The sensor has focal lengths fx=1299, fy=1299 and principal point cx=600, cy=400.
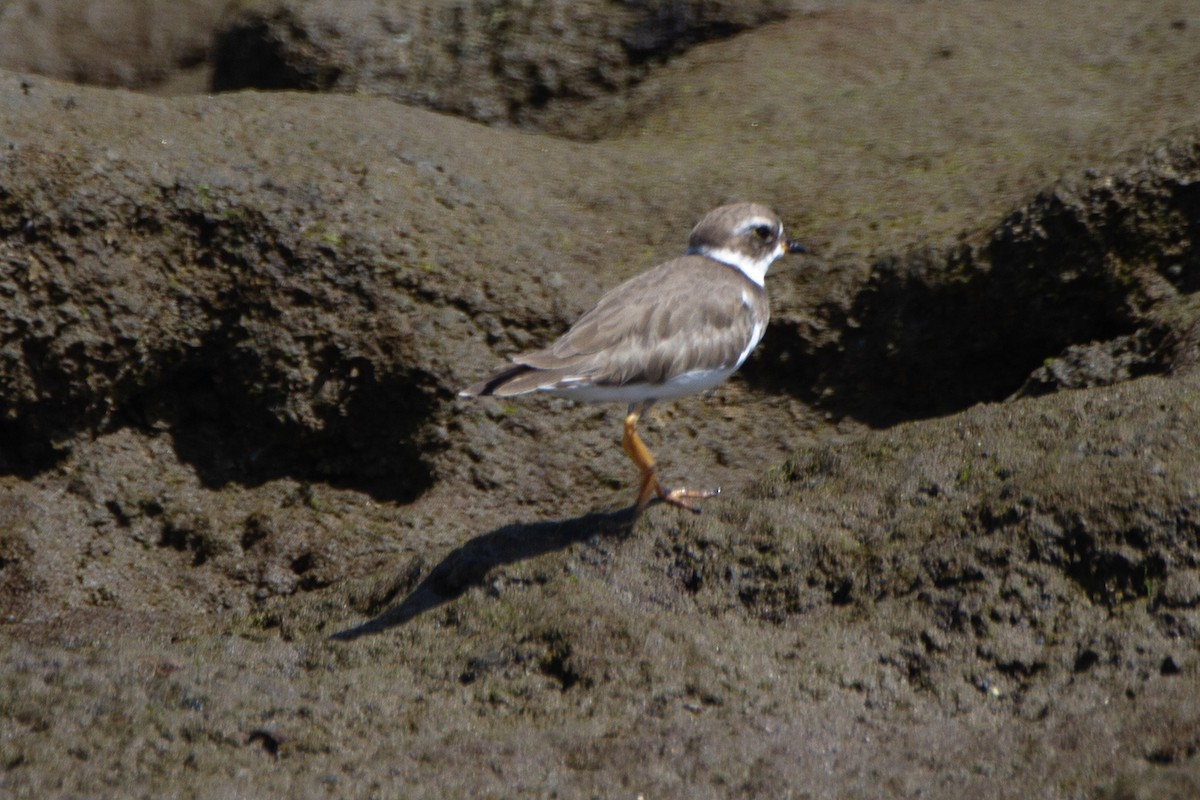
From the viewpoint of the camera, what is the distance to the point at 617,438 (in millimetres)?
7480

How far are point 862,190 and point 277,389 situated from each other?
12.6 ft

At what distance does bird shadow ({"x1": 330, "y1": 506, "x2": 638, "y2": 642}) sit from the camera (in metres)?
5.56

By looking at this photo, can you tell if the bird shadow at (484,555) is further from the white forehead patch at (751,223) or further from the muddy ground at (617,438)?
the white forehead patch at (751,223)

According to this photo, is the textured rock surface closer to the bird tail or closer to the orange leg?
the orange leg

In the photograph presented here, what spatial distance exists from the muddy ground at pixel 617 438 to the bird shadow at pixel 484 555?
0.03 meters

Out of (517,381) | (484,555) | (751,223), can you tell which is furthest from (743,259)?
(484,555)

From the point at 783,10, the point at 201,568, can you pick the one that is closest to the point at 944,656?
the point at 201,568

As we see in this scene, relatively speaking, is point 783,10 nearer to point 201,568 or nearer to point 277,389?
point 277,389

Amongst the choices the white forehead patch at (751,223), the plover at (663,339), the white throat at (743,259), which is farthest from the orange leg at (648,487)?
the white forehead patch at (751,223)

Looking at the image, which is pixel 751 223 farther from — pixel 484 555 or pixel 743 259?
pixel 484 555

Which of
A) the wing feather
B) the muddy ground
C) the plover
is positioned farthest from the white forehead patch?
the muddy ground

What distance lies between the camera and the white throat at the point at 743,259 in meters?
7.13

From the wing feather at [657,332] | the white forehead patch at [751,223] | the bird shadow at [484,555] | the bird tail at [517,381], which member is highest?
the white forehead patch at [751,223]

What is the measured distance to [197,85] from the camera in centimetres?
1244
